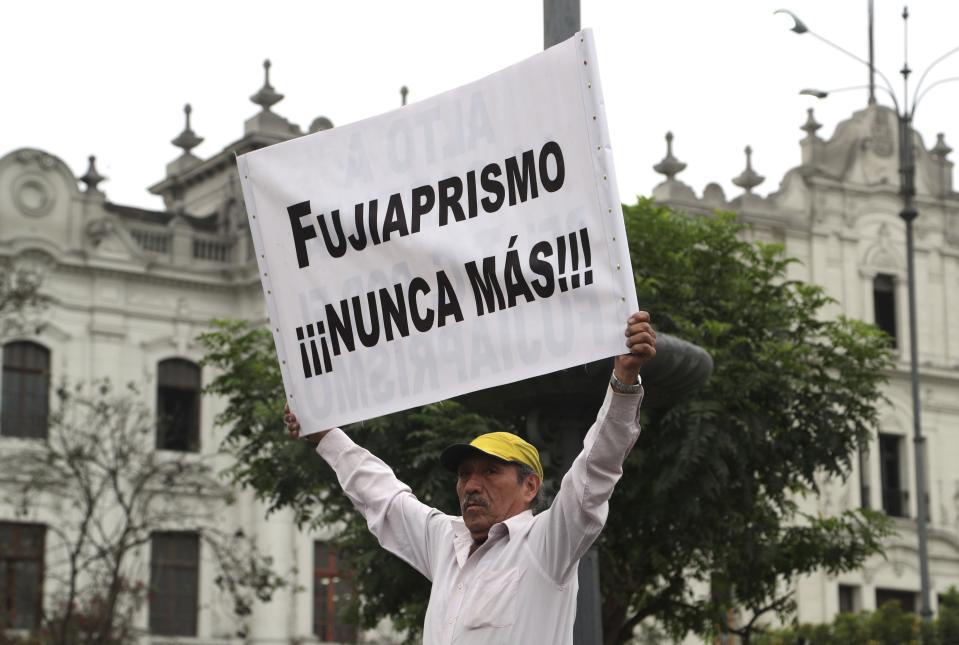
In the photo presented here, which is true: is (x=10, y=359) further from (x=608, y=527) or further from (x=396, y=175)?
(x=396, y=175)

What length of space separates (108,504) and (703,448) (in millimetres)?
17218

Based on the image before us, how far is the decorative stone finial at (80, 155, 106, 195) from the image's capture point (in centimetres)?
3353

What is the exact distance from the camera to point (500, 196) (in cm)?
612

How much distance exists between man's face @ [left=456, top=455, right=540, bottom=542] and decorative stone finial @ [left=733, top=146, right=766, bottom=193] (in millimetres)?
33244

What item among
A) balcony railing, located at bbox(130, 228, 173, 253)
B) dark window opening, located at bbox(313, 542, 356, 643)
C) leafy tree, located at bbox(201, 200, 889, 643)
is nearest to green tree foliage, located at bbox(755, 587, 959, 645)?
leafy tree, located at bbox(201, 200, 889, 643)

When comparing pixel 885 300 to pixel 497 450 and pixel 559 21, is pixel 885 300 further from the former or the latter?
pixel 497 450

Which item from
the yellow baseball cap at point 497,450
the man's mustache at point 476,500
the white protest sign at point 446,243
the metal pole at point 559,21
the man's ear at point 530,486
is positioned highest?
the metal pole at point 559,21

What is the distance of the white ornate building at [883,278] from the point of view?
1503 inches

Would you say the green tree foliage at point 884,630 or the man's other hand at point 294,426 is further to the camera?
the green tree foliage at point 884,630

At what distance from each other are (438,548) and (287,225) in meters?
1.38

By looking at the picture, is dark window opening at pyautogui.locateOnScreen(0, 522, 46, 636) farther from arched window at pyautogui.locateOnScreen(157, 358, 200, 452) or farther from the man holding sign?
the man holding sign

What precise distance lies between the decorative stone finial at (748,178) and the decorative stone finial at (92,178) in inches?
502

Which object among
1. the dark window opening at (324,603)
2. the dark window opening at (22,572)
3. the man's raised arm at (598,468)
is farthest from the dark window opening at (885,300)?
the man's raised arm at (598,468)

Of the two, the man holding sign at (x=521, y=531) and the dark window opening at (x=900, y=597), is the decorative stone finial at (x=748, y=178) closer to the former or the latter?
the dark window opening at (x=900, y=597)
